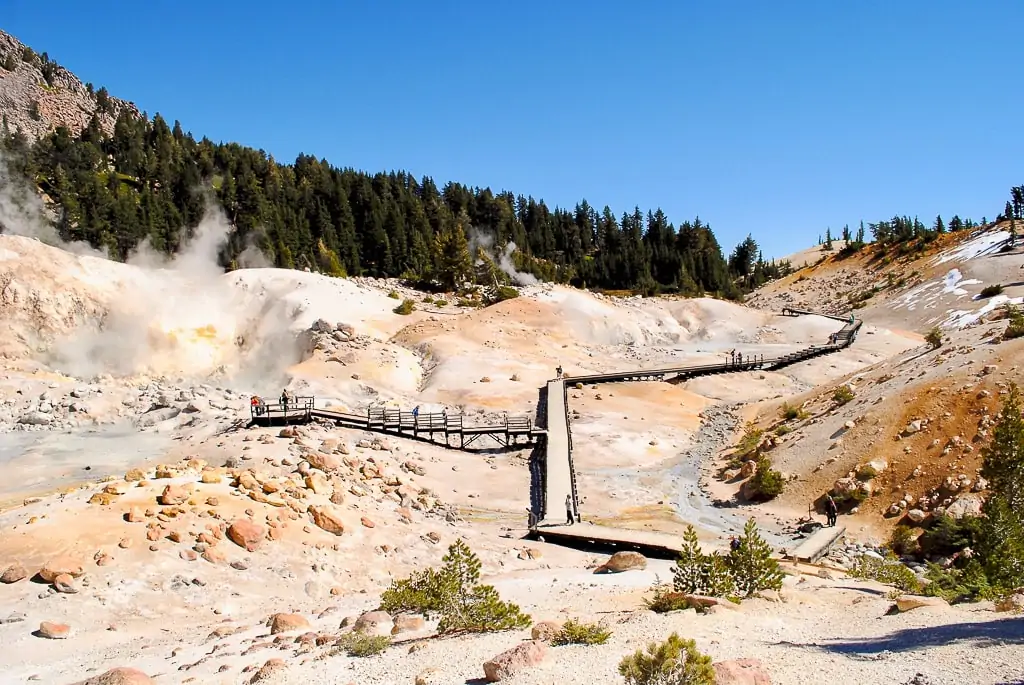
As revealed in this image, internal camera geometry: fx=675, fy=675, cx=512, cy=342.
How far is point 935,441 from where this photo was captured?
2591 cm

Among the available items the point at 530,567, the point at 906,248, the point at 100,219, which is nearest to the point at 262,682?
the point at 530,567

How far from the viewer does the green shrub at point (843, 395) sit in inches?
1369

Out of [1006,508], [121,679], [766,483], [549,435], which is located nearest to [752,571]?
[1006,508]

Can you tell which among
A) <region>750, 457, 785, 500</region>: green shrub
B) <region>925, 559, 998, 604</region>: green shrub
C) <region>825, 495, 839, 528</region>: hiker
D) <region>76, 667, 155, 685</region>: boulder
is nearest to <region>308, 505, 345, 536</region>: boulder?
<region>76, 667, 155, 685</region>: boulder

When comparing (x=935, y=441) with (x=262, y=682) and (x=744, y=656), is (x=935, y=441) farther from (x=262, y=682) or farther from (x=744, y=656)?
(x=262, y=682)

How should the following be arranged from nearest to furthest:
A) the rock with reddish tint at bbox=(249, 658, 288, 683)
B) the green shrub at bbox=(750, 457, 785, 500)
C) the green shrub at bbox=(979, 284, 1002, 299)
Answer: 1. the rock with reddish tint at bbox=(249, 658, 288, 683)
2. the green shrub at bbox=(750, 457, 785, 500)
3. the green shrub at bbox=(979, 284, 1002, 299)

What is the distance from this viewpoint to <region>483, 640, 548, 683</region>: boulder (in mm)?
8795

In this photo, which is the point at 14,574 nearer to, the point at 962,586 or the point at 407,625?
the point at 407,625

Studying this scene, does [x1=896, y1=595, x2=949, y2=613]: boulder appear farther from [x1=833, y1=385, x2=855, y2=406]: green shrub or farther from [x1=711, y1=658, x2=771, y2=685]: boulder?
[x1=833, y1=385, x2=855, y2=406]: green shrub

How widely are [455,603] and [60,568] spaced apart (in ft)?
29.8

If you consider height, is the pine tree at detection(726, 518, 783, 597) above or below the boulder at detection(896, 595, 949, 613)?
above

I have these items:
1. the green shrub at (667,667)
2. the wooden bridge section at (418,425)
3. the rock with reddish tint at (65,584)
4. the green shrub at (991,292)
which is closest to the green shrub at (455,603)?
the green shrub at (667,667)

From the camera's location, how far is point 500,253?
106438 millimetres

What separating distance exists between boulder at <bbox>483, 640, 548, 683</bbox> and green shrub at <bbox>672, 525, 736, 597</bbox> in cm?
473
